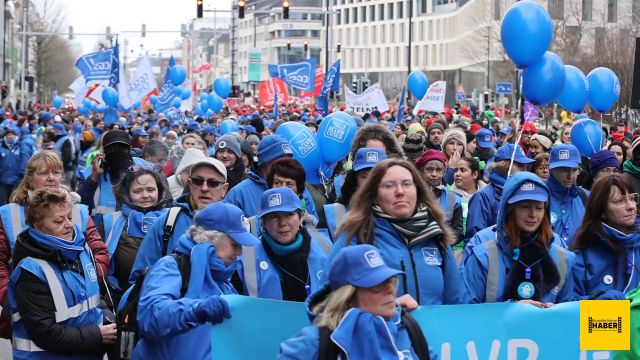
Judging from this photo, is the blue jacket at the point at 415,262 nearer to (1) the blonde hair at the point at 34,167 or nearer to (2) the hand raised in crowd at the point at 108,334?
(2) the hand raised in crowd at the point at 108,334

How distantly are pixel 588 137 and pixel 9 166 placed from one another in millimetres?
9327

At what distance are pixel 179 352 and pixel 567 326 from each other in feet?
5.65

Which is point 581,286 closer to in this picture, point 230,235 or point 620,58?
point 230,235

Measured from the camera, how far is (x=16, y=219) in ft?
23.6

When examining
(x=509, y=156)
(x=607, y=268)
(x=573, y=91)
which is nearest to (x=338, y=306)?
(x=607, y=268)

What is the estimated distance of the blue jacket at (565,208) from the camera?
327 inches

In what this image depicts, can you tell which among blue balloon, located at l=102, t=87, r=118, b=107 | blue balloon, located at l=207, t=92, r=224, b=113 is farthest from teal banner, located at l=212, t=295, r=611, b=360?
blue balloon, located at l=207, t=92, r=224, b=113

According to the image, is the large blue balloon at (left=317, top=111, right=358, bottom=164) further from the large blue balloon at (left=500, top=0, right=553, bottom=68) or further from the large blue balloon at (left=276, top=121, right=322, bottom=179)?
the large blue balloon at (left=500, top=0, right=553, bottom=68)

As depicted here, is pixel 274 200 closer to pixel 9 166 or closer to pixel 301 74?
pixel 9 166

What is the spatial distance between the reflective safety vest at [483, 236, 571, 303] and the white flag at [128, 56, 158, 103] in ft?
82.7

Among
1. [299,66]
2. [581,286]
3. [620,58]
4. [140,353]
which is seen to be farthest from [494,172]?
[620,58]

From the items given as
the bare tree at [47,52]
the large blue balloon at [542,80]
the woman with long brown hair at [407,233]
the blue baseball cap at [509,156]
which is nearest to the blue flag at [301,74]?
the large blue balloon at [542,80]

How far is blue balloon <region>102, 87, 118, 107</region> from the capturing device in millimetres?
29741

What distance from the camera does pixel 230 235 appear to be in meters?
5.24
